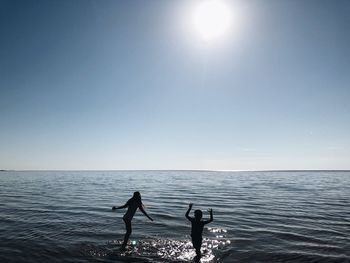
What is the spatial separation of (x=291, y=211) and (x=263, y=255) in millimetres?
13295

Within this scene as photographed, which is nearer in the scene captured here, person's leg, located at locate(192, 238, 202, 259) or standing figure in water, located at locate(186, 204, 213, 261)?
standing figure in water, located at locate(186, 204, 213, 261)

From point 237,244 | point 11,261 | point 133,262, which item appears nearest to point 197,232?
point 133,262

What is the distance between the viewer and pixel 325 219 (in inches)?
834

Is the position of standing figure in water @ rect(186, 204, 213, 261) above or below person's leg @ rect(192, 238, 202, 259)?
above

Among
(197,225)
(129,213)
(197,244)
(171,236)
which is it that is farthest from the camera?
(171,236)

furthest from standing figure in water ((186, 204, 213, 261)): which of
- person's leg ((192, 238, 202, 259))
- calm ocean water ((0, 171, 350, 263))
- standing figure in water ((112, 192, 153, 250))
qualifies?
standing figure in water ((112, 192, 153, 250))

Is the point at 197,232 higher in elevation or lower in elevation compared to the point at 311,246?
higher

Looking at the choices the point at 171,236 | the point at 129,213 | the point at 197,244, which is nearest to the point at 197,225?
the point at 197,244

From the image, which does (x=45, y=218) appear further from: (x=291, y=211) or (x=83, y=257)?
(x=291, y=211)

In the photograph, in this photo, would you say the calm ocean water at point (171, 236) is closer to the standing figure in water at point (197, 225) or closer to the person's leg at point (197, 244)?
the person's leg at point (197, 244)

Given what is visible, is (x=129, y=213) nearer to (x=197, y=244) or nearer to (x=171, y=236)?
(x=197, y=244)

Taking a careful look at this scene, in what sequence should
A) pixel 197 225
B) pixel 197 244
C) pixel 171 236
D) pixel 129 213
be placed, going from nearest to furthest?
pixel 197 225
pixel 197 244
pixel 129 213
pixel 171 236

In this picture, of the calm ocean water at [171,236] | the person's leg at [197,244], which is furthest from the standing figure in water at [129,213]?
the person's leg at [197,244]

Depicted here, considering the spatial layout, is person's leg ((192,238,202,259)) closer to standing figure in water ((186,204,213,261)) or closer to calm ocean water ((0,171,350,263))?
standing figure in water ((186,204,213,261))
